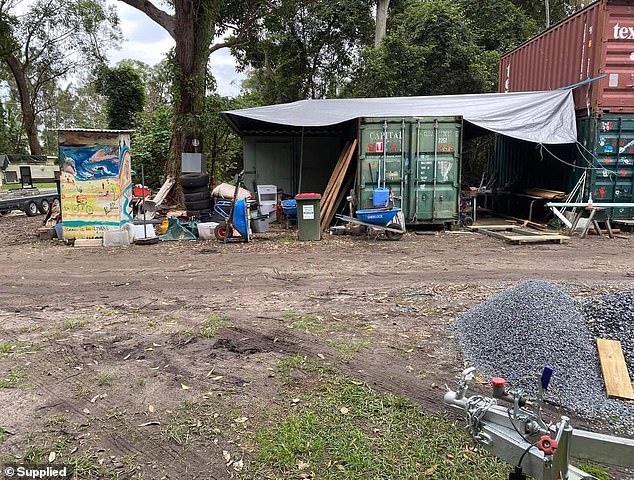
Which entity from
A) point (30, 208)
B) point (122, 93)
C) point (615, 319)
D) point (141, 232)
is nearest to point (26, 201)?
point (30, 208)

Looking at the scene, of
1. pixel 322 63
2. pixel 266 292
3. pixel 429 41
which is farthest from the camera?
pixel 322 63

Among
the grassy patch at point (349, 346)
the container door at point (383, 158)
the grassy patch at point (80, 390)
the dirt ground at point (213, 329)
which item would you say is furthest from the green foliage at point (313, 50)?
the grassy patch at point (80, 390)

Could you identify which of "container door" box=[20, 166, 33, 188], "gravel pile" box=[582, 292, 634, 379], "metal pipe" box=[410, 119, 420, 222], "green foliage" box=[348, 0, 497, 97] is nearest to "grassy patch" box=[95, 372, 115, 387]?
"gravel pile" box=[582, 292, 634, 379]

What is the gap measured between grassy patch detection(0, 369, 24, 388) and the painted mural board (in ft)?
21.4

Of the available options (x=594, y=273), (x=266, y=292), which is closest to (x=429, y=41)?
(x=594, y=273)

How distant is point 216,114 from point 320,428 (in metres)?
12.7

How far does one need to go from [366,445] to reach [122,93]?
2640 centimetres

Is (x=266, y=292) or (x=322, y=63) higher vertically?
(x=322, y=63)

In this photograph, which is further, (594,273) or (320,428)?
(594,273)

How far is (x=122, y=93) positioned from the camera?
25.8 meters

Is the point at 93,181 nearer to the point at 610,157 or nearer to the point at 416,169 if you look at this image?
the point at 416,169

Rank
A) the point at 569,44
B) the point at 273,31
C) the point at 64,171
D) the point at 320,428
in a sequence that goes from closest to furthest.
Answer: the point at 320,428 < the point at 64,171 < the point at 569,44 < the point at 273,31

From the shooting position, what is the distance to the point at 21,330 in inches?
194

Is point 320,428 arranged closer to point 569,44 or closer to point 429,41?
point 569,44
